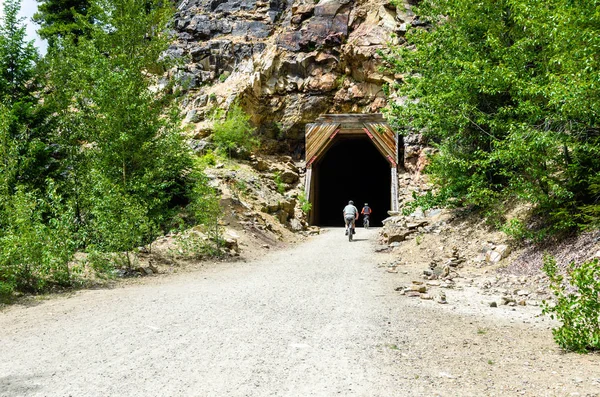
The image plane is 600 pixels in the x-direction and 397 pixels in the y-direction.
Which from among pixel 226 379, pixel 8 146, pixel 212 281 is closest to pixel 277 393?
pixel 226 379

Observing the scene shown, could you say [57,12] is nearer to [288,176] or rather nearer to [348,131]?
[288,176]

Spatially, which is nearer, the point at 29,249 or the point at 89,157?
the point at 29,249

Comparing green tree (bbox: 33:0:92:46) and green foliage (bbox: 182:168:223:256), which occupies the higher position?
green tree (bbox: 33:0:92:46)

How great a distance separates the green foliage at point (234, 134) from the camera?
20.5m

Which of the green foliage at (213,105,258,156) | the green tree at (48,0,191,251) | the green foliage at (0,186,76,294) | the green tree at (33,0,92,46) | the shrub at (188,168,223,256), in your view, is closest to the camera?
the green foliage at (0,186,76,294)

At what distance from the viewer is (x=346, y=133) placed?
2322 cm

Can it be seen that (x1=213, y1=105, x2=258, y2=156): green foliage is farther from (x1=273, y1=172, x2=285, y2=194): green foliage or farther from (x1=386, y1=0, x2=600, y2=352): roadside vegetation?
(x1=386, y1=0, x2=600, y2=352): roadside vegetation

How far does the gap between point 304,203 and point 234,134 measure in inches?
198

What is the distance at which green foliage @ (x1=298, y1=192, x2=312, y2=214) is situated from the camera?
20547mm

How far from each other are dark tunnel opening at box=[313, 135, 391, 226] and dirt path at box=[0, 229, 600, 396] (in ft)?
82.1

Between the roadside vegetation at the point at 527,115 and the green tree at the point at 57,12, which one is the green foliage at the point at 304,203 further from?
the green tree at the point at 57,12

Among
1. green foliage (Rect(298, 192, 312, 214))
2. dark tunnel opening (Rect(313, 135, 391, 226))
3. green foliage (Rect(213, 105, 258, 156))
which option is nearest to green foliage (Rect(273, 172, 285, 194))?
green foliage (Rect(298, 192, 312, 214))

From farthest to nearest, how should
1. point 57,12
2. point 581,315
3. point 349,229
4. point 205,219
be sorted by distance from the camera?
1. point 57,12
2. point 349,229
3. point 205,219
4. point 581,315

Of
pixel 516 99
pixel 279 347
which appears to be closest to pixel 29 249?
pixel 279 347
